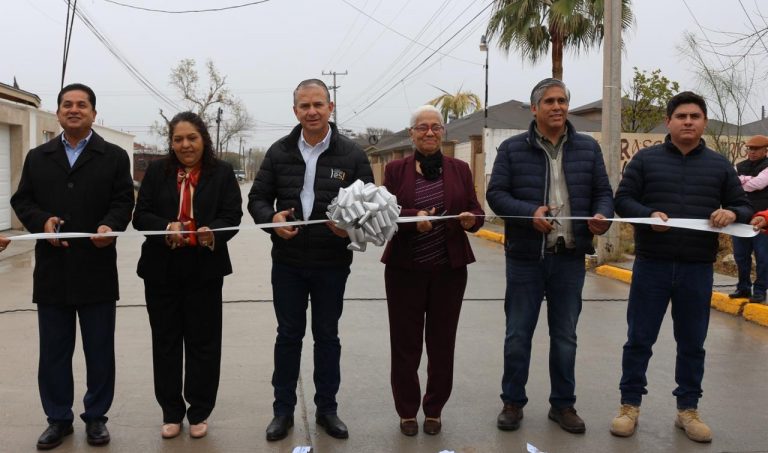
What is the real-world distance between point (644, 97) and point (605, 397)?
732 inches

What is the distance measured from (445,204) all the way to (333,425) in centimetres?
148

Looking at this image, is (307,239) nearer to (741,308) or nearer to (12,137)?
(741,308)

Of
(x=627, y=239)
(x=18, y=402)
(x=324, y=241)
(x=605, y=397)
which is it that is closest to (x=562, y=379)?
(x=605, y=397)

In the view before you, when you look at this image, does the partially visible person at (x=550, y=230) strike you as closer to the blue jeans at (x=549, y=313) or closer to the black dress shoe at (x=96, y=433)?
the blue jeans at (x=549, y=313)

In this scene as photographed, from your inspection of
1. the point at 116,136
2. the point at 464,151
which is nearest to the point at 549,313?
the point at 464,151

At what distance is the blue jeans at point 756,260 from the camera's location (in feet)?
24.6

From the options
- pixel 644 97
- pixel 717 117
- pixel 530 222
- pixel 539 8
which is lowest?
pixel 530 222

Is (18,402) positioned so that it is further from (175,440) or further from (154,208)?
(154,208)

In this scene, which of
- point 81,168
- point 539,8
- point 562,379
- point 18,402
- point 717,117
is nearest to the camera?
point 81,168

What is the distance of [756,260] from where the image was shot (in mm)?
7625

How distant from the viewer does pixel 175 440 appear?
3.95 metres

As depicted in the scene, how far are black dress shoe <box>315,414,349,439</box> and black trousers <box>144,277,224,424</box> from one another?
2.22 feet

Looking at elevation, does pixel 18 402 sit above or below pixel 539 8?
below

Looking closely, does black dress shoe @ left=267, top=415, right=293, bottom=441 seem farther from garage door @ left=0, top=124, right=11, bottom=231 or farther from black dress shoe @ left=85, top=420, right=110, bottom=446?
garage door @ left=0, top=124, right=11, bottom=231
